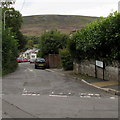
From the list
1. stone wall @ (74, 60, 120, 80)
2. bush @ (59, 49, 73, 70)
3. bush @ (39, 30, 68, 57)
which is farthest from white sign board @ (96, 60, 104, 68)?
bush @ (39, 30, 68, 57)

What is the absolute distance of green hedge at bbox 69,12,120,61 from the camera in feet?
47.0

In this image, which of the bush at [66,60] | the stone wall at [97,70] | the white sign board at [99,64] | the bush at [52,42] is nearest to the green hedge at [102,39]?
the white sign board at [99,64]

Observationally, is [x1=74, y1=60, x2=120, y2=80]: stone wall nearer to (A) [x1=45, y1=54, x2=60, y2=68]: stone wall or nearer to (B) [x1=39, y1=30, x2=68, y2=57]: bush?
(A) [x1=45, y1=54, x2=60, y2=68]: stone wall

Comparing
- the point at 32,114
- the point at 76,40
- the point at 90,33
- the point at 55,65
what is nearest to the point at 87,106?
the point at 32,114

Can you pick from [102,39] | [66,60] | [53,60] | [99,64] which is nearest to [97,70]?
[99,64]

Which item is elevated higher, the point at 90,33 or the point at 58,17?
the point at 58,17

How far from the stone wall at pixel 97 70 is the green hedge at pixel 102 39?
50cm

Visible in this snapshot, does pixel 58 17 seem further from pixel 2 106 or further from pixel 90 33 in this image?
pixel 2 106

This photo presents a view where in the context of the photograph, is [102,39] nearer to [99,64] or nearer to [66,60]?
[99,64]

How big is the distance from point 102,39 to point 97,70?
3.31 m

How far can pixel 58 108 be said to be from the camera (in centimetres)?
823

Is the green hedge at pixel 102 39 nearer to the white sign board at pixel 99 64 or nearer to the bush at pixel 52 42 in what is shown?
the white sign board at pixel 99 64

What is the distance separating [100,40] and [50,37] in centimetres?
2235

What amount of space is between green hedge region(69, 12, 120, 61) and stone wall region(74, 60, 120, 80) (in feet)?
1.65
